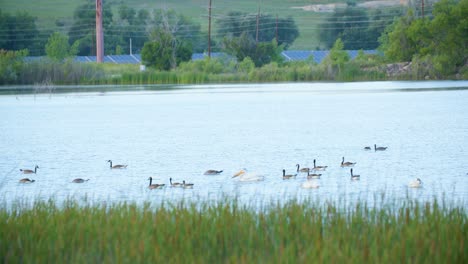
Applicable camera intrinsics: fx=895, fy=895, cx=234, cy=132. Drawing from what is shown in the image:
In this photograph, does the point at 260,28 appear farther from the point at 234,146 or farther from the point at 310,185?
the point at 310,185

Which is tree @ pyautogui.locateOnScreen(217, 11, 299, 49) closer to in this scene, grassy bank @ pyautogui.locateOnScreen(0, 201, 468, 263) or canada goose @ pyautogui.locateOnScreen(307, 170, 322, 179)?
canada goose @ pyautogui.locateOnScreen(307, 170, 322, 179)

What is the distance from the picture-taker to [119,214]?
31.5 feet

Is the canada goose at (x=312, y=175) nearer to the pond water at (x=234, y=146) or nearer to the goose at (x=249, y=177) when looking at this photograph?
the pond water at (x=234, y=146)

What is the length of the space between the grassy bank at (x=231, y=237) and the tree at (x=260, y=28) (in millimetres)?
114343

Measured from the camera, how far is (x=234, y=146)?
2214 cm

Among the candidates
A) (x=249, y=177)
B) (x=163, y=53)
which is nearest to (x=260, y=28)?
(x=163, y=53)

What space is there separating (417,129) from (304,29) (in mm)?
161150

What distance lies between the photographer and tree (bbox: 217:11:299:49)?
12694cm

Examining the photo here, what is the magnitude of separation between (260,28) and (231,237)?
126 m

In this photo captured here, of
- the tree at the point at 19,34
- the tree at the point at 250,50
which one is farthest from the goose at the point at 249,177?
the tree at the point at 19,34

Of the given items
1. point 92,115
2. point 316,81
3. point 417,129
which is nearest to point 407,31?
point 316,81

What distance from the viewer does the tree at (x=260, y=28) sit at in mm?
126938

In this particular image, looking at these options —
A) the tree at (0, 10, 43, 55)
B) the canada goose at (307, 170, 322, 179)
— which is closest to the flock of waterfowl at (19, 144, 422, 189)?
the canada goose at (307, 170, 322, 179)

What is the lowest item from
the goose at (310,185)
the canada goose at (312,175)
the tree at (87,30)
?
the tree at (87,30)
